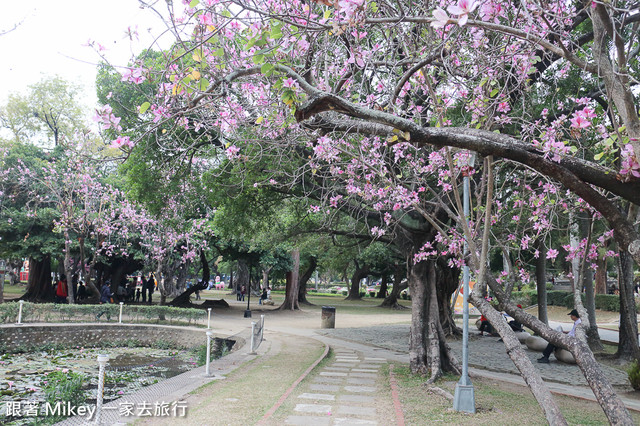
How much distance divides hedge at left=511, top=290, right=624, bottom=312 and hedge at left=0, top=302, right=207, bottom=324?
20.4m

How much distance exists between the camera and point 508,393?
26.8 ft

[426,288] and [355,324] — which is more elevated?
[426,288]

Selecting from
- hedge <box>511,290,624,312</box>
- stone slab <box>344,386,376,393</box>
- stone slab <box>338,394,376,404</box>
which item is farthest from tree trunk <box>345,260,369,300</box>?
stone slab <box>338,394,376,404</box>

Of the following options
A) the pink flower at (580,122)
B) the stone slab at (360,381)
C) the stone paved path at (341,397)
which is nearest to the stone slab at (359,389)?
the stone paved path at (341,397)

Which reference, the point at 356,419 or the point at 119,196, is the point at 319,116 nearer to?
the point at 356,419

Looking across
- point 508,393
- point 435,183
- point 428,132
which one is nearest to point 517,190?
point 435,183

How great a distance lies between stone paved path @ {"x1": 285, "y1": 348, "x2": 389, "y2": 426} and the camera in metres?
6.06

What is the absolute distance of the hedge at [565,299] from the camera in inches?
1152

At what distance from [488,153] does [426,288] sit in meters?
6.61

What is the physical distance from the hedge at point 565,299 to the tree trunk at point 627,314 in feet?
52.9

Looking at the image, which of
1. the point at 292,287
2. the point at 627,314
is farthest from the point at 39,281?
the point at 627,314

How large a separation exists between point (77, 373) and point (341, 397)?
14.3 ft

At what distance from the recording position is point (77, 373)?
24.5ft

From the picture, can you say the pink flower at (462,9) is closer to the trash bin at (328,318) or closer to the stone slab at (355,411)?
the stone slab at (355,411)
